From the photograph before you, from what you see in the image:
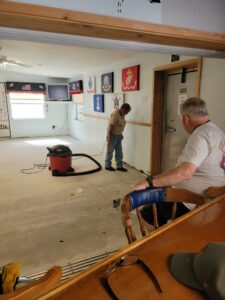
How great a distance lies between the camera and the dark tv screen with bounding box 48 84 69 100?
834 centimetres

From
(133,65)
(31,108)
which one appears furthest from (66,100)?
(133,65)

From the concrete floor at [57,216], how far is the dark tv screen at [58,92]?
14.5 feet

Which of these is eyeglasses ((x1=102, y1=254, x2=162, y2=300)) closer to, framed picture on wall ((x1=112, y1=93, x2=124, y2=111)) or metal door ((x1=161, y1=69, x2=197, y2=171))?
metal door ((x1=161, y1=69, x2=197, y2=171))

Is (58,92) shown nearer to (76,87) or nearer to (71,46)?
(76,87)

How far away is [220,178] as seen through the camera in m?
1.52

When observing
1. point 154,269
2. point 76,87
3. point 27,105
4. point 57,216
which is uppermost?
point 76,87

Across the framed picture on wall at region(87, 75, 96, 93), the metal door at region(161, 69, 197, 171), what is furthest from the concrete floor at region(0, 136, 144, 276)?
the framed picture on wall at region(87, 75, 96, 93)

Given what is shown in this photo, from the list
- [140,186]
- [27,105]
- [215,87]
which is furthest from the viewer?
[27,105]

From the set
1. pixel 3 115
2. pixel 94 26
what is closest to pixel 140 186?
pixel 94 26

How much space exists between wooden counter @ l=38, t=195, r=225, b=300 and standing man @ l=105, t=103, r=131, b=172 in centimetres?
321

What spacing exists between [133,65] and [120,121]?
114 centimetres

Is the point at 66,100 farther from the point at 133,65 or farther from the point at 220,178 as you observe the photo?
the point at 220,178

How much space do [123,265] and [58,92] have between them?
8.35 meters

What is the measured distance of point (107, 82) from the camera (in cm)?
525
